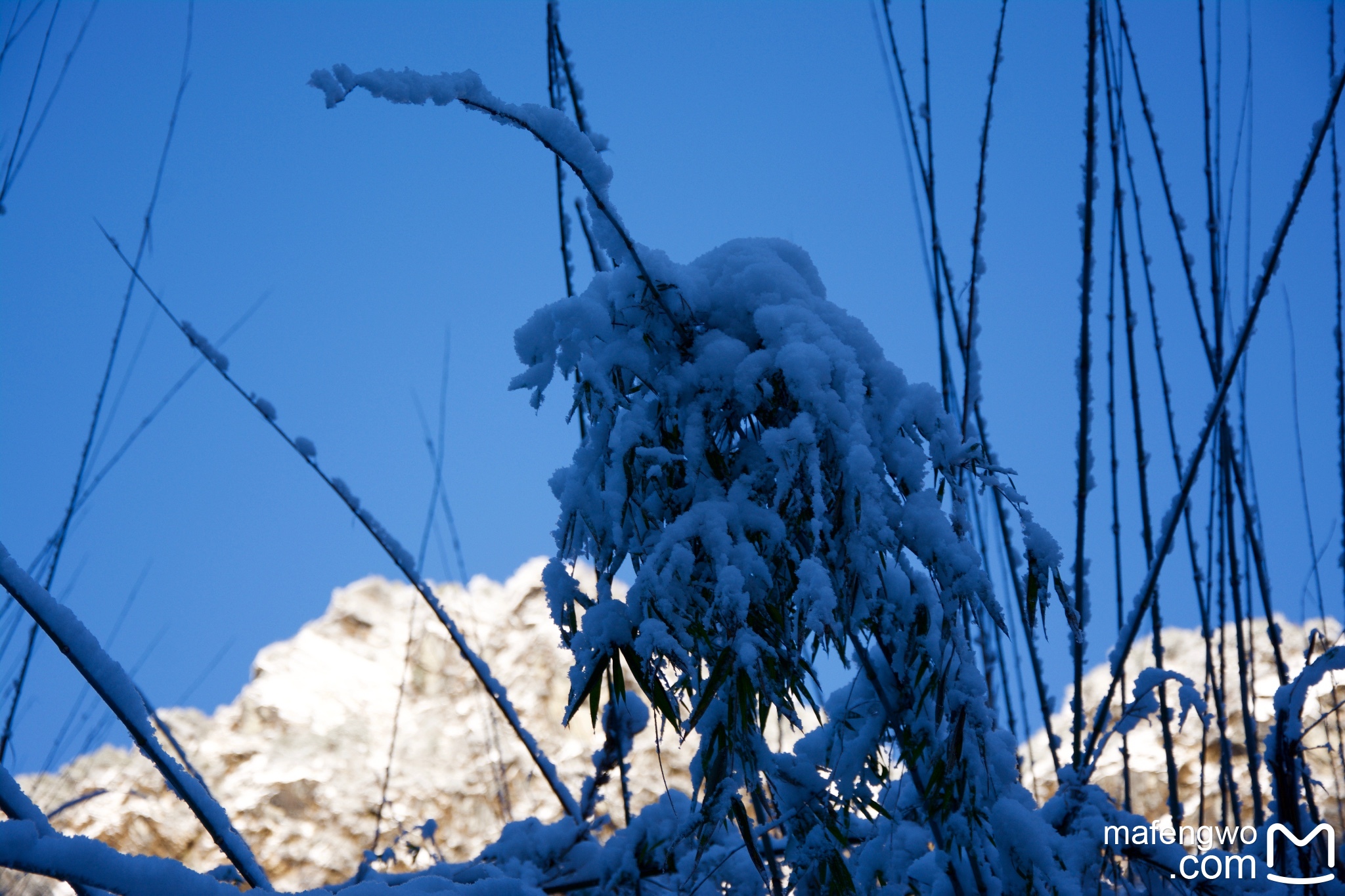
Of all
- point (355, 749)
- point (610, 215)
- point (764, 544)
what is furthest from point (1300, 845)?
point (355, 749)

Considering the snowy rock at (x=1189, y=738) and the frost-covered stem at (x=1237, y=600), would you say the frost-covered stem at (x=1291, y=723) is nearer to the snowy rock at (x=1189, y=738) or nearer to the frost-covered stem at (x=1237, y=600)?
the frost-covered stem at (x=1237, y=600)

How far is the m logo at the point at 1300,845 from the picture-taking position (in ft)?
2.35

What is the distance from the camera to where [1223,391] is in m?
0.71

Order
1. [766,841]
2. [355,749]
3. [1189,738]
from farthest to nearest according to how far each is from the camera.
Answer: [355,749] → [1189,738] → [766,841]

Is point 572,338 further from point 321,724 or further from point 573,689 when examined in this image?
point 321,724

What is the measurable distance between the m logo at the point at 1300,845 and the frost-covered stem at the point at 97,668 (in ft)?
2.83

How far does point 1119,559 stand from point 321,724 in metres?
7.75

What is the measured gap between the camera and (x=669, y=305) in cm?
56

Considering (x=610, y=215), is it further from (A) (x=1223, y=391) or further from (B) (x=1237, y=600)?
(B) (x=1237, y=600)

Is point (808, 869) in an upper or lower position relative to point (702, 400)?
lower

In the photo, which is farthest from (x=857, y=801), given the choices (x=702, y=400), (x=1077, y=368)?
(x=1077, y=368)

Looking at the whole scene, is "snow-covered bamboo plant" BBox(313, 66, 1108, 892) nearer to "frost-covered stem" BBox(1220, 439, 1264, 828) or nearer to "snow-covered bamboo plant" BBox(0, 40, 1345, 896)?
"snow-covered bamboo plant" BBox(0, 40, 1345, 896)

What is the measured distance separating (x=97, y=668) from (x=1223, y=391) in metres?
0.86

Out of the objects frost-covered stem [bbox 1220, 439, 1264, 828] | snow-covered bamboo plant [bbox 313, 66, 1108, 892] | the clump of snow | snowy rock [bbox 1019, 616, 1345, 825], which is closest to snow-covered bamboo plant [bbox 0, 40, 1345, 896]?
snow-covered bamboo plant [bbox 313, 66, 1108, 892]
